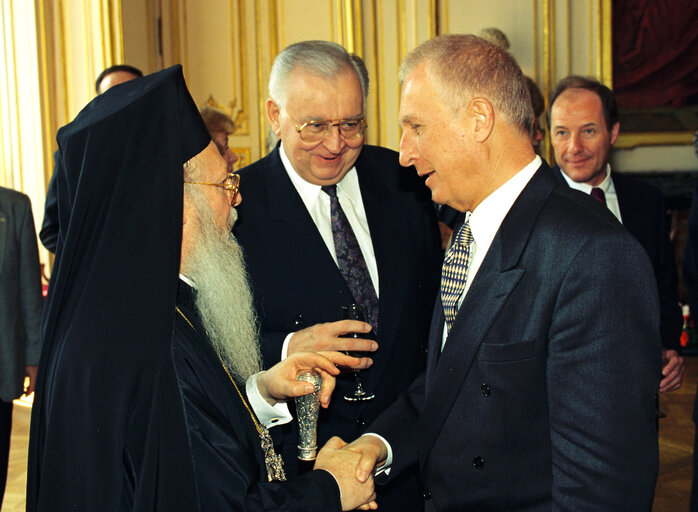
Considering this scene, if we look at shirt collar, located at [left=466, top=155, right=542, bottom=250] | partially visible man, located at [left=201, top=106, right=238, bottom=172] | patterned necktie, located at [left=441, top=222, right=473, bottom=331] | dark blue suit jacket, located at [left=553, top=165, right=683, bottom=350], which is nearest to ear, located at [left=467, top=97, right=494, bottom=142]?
shirt collar, located at [left=466, top=155, right=542, bottom=250]

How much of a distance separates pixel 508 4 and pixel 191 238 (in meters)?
6.54

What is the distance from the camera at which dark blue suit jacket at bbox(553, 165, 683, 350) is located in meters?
3.26

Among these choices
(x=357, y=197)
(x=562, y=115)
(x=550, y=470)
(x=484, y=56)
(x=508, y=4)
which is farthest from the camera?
(x=508, y=4)

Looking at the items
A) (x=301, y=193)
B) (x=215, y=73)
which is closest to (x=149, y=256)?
(x=301, y=193)

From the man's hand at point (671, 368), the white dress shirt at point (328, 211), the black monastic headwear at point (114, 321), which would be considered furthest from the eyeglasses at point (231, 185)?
the man's hand at point (671, 368)

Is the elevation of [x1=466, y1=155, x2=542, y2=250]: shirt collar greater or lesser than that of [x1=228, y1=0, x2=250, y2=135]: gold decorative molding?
lesser

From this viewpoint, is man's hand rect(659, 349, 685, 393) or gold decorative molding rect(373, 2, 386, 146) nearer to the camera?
man's hand rect(659, 349, 685, 393)

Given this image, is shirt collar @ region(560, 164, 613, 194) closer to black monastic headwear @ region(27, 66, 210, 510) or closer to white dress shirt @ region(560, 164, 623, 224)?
white dress shirt @ region(560, 164, 623, 224)

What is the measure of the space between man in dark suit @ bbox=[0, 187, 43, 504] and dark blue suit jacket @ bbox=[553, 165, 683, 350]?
2564 millimetres

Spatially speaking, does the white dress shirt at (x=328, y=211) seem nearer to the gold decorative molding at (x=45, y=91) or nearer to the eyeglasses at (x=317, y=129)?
the eyeglasses at (x=317, y=129)

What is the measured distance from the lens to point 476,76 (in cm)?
172

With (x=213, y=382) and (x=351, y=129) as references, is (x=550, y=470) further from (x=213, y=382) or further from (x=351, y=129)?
(x=351, y=129)

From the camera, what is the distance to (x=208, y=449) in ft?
5.17

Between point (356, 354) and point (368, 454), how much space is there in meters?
0.34
